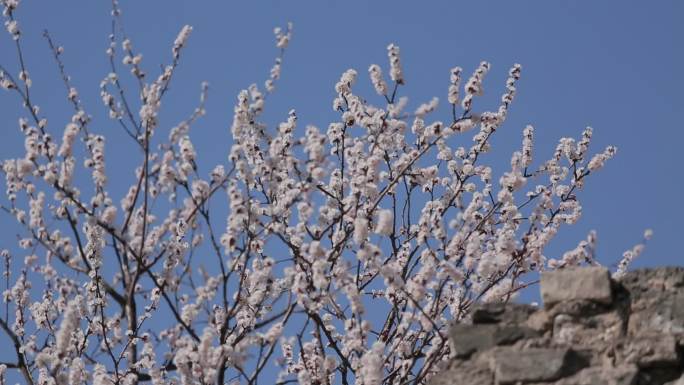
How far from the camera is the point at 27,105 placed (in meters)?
9.86

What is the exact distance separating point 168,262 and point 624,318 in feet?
16.3

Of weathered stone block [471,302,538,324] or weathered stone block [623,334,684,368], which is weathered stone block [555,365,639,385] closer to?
weathered stone block [623,334,684,368]

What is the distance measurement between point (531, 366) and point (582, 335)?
1.02ft

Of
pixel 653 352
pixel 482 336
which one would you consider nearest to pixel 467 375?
pixel 482 336

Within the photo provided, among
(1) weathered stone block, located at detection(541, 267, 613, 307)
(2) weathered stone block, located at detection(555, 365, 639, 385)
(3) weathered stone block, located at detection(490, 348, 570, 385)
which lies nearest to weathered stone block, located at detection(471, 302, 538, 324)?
(1) weathered stone block, located at detection(541, 267, 613, 307)

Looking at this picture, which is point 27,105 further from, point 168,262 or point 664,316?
point 664,316

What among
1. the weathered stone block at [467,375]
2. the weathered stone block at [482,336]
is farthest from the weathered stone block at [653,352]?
the weathered stone block at [467,375]

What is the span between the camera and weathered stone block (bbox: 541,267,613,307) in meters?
5.91

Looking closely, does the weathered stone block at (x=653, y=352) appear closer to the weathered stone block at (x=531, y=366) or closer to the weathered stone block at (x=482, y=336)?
the weathered stone block at (x=531, y=366)

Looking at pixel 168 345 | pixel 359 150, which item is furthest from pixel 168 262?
pixel 359 150

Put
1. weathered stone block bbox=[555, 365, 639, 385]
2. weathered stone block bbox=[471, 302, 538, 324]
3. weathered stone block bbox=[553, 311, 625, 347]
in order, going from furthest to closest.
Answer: weathered stone block bbox=[471, 302, 538, 324] < weathered stone block bbox=[553, 311, 625, 347] < weathered stone block bbox=[555, 365, 639, 385]

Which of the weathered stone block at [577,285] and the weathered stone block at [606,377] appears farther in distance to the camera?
the weathered stone block at [577,285]

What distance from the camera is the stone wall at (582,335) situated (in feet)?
19.0

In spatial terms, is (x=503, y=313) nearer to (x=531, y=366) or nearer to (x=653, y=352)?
(x=531, y=366)
